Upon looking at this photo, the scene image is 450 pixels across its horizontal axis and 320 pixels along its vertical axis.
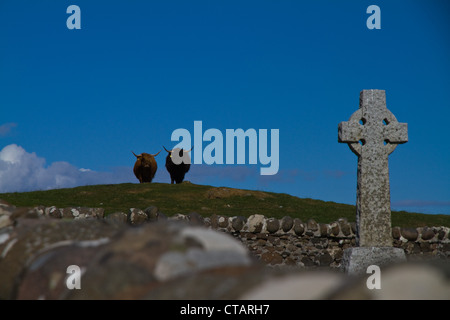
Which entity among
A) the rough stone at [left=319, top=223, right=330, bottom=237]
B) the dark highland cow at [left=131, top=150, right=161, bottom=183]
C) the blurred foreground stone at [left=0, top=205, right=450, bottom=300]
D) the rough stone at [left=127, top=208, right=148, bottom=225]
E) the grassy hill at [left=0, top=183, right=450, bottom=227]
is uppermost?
the dark highland cow at [left=131, top=150, right=161, bottom=183]

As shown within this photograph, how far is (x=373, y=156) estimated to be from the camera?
33.0 feet

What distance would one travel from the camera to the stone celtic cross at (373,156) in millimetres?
9852

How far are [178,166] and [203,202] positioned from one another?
16.7 m

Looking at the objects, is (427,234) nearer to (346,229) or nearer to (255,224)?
(346,229)

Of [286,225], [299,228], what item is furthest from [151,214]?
[299,228]

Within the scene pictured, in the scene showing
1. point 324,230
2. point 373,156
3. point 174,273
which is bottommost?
point 174,273

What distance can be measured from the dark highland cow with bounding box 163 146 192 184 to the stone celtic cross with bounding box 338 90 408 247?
26.7 meters

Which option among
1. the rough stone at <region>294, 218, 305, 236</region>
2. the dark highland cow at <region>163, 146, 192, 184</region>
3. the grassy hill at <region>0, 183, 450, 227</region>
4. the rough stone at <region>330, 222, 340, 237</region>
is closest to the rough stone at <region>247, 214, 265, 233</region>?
the rough stone at <region>294, 218, 305, 236</region>

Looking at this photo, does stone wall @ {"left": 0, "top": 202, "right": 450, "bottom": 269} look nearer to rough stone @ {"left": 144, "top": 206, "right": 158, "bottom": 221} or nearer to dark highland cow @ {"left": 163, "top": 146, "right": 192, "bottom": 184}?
rough stone @ {"left": 144, "top": 206, "right": 158, "bottom": 221}

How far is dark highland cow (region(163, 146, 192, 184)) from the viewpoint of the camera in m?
36.1

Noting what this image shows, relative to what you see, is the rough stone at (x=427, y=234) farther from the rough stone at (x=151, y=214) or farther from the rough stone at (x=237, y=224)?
the rough stone at (x=151, y=214)

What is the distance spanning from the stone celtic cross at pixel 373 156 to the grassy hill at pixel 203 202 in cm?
636

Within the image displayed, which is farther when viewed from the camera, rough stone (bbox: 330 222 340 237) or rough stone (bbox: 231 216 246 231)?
rough stone (bbox: 330 222 340 237)
